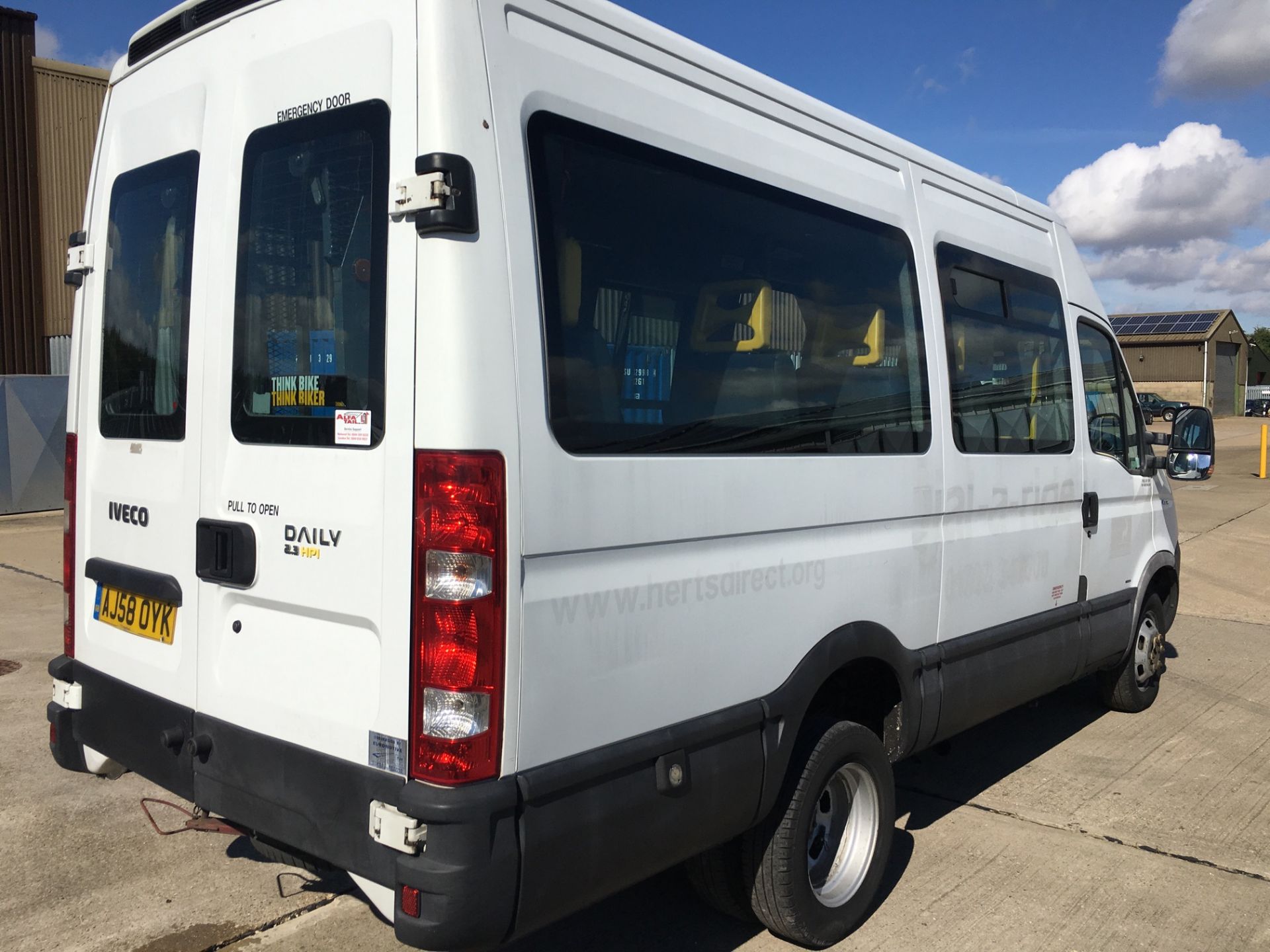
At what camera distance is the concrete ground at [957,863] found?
11.8 ft

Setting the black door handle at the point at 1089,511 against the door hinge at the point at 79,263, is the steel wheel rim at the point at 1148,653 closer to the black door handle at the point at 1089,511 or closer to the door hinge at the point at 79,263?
the black door handle at the point at 1089,511

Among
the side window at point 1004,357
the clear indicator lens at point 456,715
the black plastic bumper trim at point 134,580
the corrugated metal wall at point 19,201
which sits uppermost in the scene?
the corrugated metal wall at point 19,201

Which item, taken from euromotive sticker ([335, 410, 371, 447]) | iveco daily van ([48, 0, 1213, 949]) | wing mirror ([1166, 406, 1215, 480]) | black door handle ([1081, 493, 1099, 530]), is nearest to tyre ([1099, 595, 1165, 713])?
wing mirror ([1166, 406, 1215, 480])

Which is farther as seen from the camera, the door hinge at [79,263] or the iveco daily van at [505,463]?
the door hinge at [79,263]

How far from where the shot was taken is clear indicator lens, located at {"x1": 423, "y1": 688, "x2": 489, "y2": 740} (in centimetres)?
241

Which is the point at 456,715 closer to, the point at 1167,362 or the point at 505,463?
the point at 505,463

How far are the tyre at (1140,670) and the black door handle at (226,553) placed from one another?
4870mm

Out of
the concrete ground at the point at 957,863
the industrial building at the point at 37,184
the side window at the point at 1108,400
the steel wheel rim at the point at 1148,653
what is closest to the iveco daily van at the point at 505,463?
the concrete ground at the point at 957,863

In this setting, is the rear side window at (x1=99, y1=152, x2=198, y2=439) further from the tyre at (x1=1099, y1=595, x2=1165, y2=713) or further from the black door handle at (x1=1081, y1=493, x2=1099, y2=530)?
the tyre at (x1=1099, y1=595, x2=1165, y2=713)

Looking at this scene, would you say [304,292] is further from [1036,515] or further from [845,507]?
[1036,515]

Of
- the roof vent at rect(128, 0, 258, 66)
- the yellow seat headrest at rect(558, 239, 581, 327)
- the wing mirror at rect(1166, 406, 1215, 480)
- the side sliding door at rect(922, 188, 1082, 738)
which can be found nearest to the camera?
the yellow seat headrest at rect(558, 239, 581, 327)

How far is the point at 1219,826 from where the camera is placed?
15.0 feet

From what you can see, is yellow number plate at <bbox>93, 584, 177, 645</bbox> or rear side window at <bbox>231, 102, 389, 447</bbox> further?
yellow number plate at <bbox>93, 584, 177, 645</bbox>

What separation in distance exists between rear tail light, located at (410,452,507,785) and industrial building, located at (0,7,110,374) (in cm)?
1765
